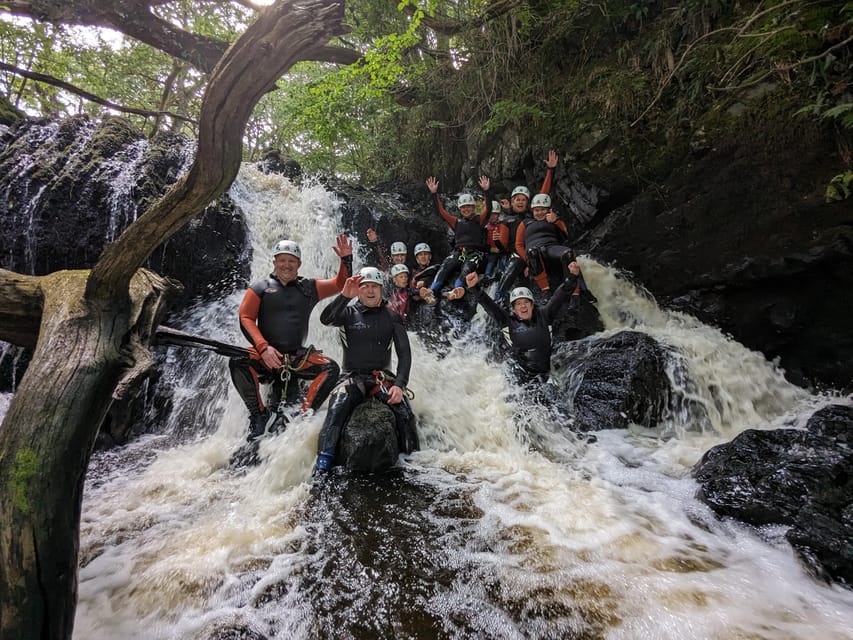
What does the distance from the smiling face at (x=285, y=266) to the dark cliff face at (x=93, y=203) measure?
2.87 meters

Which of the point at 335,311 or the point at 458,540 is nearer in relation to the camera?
the point at 458,540

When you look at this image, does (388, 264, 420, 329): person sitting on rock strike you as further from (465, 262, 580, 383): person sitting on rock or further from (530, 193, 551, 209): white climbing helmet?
(530, 193, 551, 209): white climbing helmet

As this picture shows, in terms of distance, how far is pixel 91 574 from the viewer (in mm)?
2586

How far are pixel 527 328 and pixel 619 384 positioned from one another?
1507 mm

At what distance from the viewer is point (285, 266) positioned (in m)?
4.95

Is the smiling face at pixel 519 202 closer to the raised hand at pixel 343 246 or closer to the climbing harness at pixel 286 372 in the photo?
the raised hand at pixel 343 246

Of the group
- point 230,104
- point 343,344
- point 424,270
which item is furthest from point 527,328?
point 230,104

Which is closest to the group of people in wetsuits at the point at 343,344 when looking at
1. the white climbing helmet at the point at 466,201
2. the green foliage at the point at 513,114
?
the white climbing helmet at the point at 466,201

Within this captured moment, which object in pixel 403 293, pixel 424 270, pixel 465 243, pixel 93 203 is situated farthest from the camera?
pixel 424 270

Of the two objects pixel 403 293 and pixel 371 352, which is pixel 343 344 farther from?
pixel 403 293

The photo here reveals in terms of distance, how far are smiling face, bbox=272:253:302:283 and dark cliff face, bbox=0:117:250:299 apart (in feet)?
9.42

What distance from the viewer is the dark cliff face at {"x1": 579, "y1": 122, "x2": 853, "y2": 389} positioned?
5664 mm

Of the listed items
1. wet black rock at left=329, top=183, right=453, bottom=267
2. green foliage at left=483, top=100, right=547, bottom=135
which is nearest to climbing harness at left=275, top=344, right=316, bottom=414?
wet black rock at left=329, top=183, right=453, bottom=267

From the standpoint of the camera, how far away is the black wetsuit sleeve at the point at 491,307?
19.9 ft
